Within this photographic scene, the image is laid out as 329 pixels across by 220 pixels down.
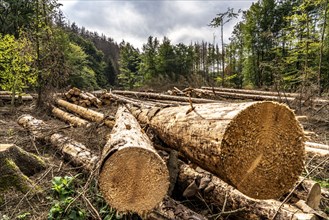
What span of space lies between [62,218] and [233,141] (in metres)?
2.12

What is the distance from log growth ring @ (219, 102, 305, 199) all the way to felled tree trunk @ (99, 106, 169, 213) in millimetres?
616

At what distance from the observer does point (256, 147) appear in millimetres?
2182

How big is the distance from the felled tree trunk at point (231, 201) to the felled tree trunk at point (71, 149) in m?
1.48

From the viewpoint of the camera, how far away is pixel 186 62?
88.0 ft

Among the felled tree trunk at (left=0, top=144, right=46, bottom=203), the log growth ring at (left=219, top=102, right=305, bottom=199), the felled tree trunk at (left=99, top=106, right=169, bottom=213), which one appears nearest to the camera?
the log growth ring at (left=219, top=102, right=305, bottom=199)

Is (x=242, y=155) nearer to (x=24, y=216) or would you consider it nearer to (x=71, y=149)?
(x=24, y=216)

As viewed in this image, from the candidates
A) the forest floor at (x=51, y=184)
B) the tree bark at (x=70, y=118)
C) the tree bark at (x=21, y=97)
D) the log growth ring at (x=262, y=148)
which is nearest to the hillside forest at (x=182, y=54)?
the tree bark at (x=21, y=97)

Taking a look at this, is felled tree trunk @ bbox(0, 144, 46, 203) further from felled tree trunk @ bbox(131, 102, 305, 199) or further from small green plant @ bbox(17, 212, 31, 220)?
felled tree trunk @ bbox(131, 102, 305, 199)

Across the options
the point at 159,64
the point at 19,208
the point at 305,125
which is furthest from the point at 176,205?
the point at 159,64

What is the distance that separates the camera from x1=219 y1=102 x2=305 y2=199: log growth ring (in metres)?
2.13

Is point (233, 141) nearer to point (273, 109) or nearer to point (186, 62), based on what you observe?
point (273, 109)

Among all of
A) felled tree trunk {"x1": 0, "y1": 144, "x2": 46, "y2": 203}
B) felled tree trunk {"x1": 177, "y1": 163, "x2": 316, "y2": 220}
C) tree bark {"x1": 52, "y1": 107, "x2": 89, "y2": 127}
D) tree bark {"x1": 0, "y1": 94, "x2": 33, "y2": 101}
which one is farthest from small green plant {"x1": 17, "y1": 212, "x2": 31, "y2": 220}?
tree bark {"x1": 0, "y1": 94, "x2": 33, "y2": 101}

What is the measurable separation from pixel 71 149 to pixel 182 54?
77.0 feet

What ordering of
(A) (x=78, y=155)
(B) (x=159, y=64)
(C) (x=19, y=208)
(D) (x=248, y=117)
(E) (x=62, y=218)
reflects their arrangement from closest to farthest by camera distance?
(D) (x=248, y=117), (E) (x=62, y=218), (C) (x=19, y=208), (A) (x=78, y=155), (B) (x=159, y=64)
